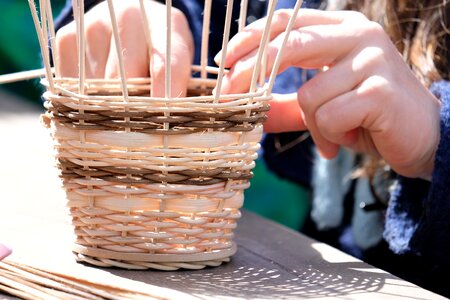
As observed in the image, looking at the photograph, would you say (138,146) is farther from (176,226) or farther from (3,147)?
(3,147)

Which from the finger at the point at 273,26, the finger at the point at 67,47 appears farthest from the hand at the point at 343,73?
the finger at the point at 67,47

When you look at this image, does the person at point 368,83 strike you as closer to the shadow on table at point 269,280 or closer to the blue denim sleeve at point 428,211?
the blue denim sleeve at point 428,211

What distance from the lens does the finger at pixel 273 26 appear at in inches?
27.1

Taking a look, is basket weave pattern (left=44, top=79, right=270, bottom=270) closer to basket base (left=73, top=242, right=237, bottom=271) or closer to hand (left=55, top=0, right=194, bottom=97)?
basket base (left=73, top=242, right=237, bottom=271)

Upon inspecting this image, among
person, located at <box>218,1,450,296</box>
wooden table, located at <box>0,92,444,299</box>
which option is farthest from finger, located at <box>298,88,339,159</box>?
wooden table, located at <box>0,92,444,299</box>

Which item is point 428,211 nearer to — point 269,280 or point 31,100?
point 269,280

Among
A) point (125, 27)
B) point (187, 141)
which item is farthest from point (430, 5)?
point (187, 141)

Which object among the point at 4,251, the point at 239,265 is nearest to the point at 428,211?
the point at 239,265

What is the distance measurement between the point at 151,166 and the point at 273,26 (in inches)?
7.6

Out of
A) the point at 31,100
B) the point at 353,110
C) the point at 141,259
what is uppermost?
the point at 353,110

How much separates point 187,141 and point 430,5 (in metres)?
0.55

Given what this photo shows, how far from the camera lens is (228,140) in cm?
63

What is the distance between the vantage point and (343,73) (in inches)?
28.7

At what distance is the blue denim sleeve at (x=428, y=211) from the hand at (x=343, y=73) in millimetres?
46
